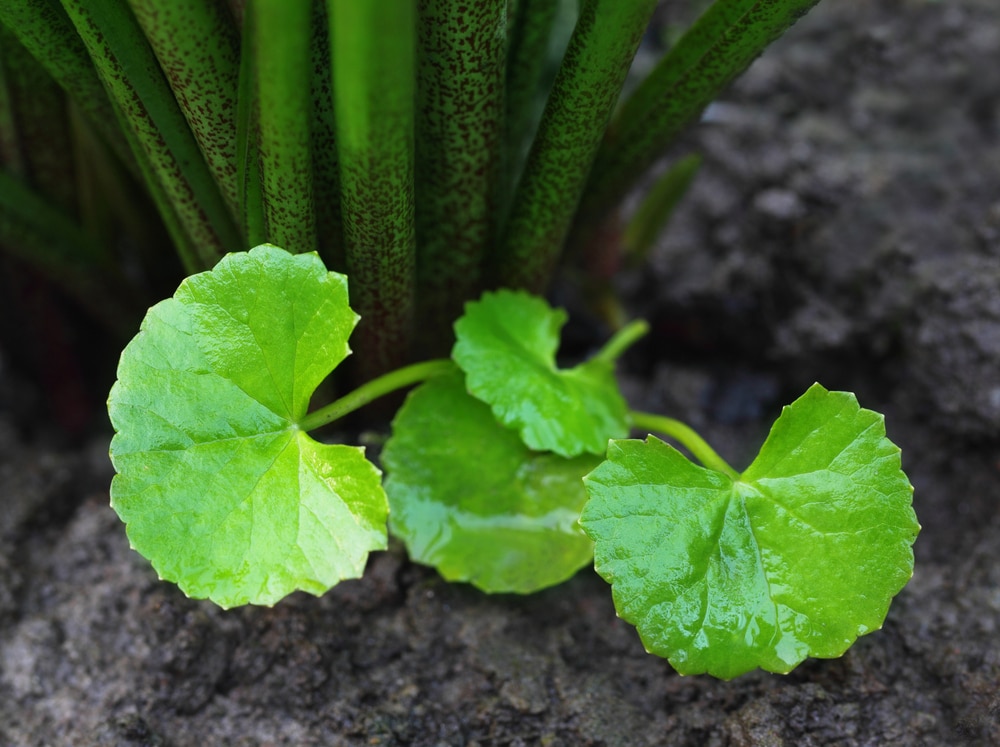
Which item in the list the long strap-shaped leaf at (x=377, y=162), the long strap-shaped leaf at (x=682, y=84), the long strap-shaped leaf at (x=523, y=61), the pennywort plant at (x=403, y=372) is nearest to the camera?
the long strap-shaped leaf at (x=377, y=162)

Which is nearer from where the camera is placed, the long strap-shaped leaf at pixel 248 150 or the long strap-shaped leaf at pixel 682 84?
the long strap-shaped leaf at pixel 248 150

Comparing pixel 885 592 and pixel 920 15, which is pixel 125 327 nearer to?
pixel 885 592

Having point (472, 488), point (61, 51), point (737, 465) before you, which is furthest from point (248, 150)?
point (737, 465)

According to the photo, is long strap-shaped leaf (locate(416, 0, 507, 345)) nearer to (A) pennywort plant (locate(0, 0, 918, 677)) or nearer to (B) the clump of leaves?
(A) pennywort plant (locate(0, 0, 918, 677))

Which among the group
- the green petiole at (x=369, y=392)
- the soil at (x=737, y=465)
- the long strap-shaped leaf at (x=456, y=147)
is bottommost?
the soil at (x=737, y=465)

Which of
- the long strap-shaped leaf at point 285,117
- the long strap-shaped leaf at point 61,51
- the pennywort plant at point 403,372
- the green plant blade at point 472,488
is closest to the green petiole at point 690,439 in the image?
the pennywort plant at point 403,372

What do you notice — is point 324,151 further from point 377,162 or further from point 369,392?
point 369,392

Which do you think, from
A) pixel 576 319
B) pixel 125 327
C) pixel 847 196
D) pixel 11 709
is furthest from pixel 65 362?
pixel 847 196

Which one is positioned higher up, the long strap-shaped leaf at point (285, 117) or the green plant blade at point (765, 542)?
the long strap-shaped leaf at point (285, 117)

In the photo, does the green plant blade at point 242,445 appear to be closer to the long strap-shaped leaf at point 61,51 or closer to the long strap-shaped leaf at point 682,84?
the long strap-shaped leaf at point 61,51
